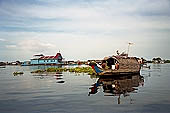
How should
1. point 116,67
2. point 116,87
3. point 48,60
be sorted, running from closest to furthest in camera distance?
1. point 116,87
2. point 116,67
3. point 48,60

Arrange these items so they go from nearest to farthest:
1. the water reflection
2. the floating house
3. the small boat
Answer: the water reflection
the small boat
the floating house

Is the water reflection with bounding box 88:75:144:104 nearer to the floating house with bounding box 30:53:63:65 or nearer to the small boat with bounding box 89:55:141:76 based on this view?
the small boat with bounding box 89:55:141:76

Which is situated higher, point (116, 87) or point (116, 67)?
point (116, 67)

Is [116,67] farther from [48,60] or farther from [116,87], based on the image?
[48,60]

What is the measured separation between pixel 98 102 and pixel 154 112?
166 inches

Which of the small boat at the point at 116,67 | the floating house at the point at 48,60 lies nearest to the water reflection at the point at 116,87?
the small boat at the point at 116,67

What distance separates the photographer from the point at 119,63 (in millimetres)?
35688

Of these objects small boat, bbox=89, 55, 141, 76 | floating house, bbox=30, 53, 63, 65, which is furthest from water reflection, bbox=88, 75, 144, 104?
floating house, bbox=30, 53, 63, 65

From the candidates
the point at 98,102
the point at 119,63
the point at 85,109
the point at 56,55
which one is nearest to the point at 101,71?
the point at 119,63

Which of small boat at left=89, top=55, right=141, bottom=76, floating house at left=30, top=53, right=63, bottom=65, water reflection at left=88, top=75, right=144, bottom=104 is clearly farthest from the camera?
floating house at left=30, top=53, right=63, bottom=65

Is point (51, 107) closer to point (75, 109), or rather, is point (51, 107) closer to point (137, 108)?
point (75, 109)

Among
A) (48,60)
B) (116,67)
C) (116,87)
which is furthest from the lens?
(48,60)

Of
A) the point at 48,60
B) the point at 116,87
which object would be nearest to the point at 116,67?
the point at 116,87

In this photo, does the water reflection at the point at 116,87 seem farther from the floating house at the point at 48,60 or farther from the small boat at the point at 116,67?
the floating house at the point at 48,60
